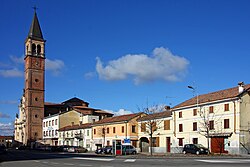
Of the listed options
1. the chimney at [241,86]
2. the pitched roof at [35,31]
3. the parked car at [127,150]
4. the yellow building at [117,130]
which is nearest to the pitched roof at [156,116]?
the yellow building at [117,130]

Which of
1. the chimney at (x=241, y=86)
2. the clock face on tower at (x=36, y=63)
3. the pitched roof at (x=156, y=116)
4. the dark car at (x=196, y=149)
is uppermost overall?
the clock face on tower at (x=36, y=63)

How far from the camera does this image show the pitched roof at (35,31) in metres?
113

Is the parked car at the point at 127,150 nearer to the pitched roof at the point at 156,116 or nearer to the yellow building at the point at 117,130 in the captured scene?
the pitched roof at the point at 156,116

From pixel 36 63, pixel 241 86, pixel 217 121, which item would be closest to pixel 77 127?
pixel 36 63

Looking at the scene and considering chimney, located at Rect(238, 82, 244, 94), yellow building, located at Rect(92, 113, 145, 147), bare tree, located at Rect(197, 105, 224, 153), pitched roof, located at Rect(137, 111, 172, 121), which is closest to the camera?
chimney, located at Rect(238, 82, 244, 94)

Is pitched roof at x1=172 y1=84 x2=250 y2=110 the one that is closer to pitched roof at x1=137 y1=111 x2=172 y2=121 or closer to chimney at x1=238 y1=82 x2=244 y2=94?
chimney at x1=238 y1=82 x2=244 y2=94

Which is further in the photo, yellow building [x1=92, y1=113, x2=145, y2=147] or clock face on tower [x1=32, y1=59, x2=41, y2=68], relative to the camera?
clock face on tower [x1=32, y1=59, x2=41, y2=68]

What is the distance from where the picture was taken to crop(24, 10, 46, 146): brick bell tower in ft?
353

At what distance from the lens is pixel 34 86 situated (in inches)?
4301

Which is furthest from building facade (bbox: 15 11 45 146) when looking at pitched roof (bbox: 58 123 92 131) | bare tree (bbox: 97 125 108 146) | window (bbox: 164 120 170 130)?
window (bbox: 164 120 170 130)

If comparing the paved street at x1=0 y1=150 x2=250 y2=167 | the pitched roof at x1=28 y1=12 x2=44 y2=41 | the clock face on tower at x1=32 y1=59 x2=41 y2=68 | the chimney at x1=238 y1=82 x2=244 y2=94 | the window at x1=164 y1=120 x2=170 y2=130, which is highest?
the pitched roof at x1=28 y1=12 x2=44 y2=41

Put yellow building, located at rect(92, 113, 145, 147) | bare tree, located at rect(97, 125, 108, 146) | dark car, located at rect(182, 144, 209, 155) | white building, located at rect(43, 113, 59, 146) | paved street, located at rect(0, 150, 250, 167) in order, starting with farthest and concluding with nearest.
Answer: white building, located at rect(43, 113, 59, 146) → bare tree, located at rect(97, 125, 108, 146) → yellow building, located at rect(92, 113, 145, 147) → dark car, located at rect(182, 144, 209, 155) → paved street, located at rect(0, 150, 250, 167)

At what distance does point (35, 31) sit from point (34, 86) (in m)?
17.8

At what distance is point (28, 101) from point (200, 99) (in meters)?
64.9
